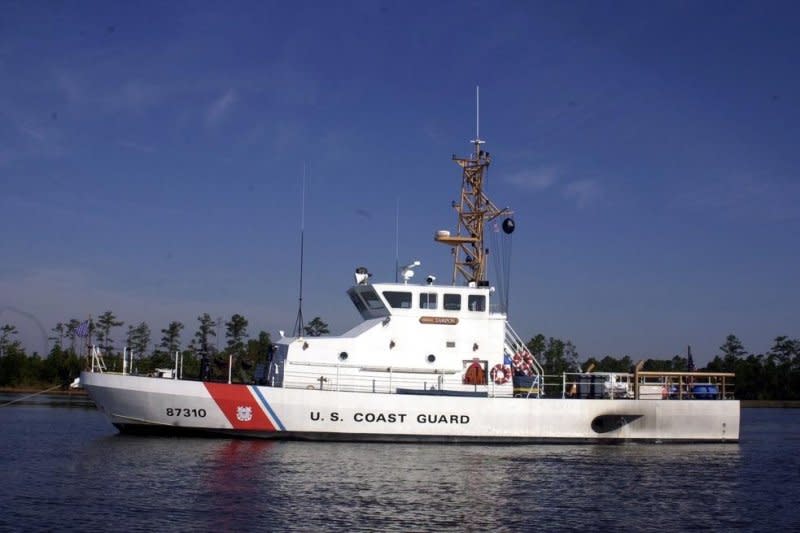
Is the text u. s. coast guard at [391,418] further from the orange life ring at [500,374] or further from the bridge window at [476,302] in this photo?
the bridge window at [476,302]

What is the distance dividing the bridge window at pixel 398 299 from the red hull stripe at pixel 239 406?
471 cm

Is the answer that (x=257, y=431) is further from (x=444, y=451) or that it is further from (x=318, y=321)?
(x=318, y=321)

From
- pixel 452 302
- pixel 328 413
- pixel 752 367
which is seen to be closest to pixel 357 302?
pixel 452 302

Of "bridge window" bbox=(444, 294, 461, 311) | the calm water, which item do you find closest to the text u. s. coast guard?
the calm water

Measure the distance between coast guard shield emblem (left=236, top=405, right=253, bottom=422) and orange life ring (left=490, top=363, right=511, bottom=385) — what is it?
6.85m

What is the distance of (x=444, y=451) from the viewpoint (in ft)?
69.3

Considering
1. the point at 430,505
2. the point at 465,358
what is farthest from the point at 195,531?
the point at 465,358

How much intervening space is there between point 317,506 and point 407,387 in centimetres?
927

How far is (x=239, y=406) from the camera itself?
21750mm

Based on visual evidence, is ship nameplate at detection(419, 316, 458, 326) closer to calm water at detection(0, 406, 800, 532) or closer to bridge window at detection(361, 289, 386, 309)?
bridge window at detection(361, 289, 386, 309)

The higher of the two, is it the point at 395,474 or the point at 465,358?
the point at 465,358

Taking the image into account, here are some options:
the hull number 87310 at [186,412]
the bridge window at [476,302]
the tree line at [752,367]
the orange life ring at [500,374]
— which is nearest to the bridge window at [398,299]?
the bridge window at [476,302]

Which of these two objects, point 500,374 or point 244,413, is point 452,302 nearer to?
point 500,374

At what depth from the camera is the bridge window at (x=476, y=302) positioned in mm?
23594
